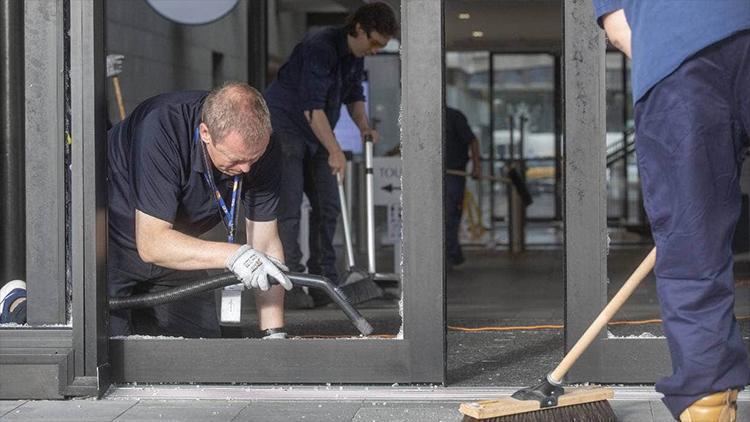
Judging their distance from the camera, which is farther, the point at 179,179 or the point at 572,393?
the point at 179,179

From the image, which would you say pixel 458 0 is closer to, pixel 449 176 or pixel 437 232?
pixel 449 176

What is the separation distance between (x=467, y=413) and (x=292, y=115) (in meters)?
3.24

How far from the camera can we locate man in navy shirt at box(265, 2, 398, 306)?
20.1ft

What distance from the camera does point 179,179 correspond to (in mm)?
4102

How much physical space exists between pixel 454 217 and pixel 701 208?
7.42m

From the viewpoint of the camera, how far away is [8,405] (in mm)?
3883

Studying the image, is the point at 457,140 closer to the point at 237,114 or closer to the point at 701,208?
the point at 237,114

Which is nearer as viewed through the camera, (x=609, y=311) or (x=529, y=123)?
(x=609, y=311)

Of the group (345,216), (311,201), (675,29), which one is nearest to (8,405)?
(675,29)

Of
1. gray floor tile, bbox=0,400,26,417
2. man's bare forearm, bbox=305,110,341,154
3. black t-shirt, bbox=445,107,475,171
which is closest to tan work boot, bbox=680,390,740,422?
gray floor tile, bbox=0,400,26,417

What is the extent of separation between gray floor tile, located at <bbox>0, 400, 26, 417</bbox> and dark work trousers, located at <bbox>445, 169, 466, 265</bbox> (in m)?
6.11

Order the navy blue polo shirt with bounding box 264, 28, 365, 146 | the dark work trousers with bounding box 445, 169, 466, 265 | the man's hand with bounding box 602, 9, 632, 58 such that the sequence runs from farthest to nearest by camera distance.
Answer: the dark work trousers with bounding box 445, 169, 466, 265
the navy blue polo shirt with bounding box 264, 28, 365, 146
the man's hand with bounding box 602, 9, 632, 58

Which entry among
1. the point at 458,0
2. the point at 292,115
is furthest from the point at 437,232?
the point at 458,0

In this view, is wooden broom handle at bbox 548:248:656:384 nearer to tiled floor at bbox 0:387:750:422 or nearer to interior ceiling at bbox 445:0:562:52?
tiled floor at bbox 0:387:750:422
